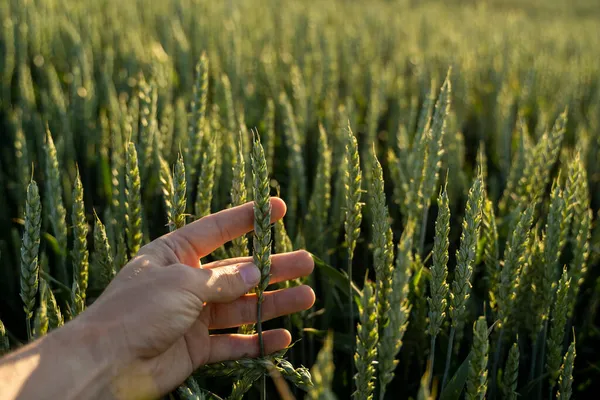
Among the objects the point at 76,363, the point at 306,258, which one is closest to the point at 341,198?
the point at 306,258

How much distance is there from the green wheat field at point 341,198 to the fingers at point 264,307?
9cm

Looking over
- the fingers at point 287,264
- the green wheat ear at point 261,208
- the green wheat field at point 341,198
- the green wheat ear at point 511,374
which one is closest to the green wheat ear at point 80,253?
the green wheat field at point 341,198

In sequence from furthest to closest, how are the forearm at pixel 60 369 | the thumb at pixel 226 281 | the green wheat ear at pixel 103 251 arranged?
1. the green wheat ear at pixel 103 251
2. the thumb at pixel 226 281
3. the forearm at pixel 60 369

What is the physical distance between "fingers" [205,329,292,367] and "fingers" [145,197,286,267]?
6.7 inches

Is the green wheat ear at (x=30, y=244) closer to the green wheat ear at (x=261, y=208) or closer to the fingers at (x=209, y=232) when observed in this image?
the fingers at (x=209, y=232)

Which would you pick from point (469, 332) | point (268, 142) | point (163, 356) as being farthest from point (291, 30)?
point (163, 356)

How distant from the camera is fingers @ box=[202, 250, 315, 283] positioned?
122 centimetres

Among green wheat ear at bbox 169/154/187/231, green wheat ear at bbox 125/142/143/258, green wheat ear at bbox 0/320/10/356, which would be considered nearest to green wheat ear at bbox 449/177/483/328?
green wheat ear at bbox 169/154/187/231

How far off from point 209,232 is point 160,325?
0.25m

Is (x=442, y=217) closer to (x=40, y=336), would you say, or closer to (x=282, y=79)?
(x=40, y=336)

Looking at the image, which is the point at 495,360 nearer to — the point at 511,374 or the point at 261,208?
the point at 511,374

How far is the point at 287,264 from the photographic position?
48.4 inches

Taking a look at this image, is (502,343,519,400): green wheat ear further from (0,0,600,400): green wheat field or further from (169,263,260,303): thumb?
(169,263,260,303): thumb

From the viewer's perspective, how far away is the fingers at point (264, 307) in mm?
1245
